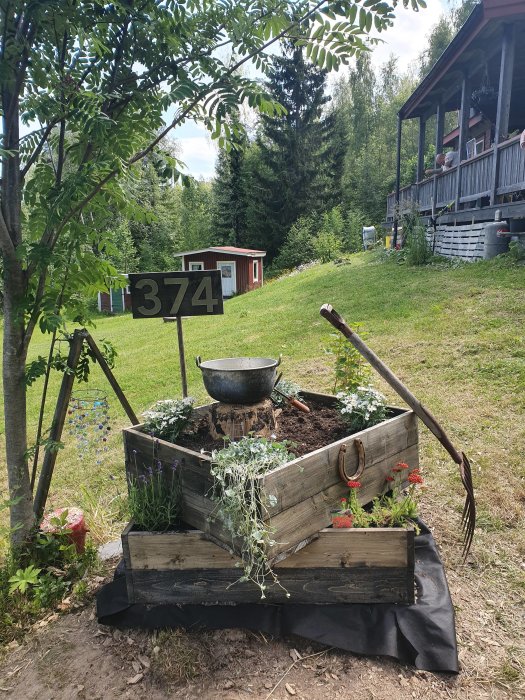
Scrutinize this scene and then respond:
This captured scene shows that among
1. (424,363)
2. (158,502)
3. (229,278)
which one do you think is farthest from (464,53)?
(229,278)

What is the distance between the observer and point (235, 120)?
2.55m

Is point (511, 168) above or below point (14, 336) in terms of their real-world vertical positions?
above

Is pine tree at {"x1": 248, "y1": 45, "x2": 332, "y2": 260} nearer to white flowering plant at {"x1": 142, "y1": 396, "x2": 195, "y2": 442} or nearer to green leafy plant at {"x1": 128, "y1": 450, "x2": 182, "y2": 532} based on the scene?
white flowering plant at {"x1": 142, "y1": 396, "x2": 195, "y2": 442}

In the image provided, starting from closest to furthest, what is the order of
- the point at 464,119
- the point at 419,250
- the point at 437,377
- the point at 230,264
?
the point at 437,377
the point at 419,250
the point at 464,119
the point at 230,264

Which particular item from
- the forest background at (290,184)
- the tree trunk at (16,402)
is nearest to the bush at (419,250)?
the tree trunk at (16,402)

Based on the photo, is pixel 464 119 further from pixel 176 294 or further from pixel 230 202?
pixel 230 202

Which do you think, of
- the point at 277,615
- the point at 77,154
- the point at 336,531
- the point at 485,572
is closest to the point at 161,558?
the point at 277,615

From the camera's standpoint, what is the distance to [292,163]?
102 ft

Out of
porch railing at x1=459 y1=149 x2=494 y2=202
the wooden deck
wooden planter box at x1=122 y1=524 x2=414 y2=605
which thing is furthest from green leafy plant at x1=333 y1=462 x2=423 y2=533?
porch railing at x1=459 y1=149 x2=494 y2=202

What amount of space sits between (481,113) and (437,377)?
450 inches

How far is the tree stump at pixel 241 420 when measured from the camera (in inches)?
110

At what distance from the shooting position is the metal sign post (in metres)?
3.05

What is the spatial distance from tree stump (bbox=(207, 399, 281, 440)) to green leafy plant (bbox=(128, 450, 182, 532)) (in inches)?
14.7

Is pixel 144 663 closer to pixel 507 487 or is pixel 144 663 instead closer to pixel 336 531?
pixel 336 531
